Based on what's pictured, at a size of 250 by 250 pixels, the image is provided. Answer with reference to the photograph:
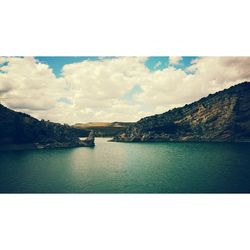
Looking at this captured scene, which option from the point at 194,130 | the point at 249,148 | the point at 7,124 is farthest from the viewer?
the point at 194,130

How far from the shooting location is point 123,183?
31.9m

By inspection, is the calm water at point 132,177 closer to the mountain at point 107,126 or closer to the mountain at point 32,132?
the mountain at point 107,126

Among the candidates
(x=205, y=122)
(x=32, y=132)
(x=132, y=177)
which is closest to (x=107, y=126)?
(x=132, y=177)

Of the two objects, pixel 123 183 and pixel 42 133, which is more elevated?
pixel 42 133

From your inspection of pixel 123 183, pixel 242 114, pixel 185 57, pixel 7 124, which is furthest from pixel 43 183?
pixel 242 114

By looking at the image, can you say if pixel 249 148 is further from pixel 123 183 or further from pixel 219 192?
pixel 123 183

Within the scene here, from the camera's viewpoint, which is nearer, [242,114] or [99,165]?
[99,165]

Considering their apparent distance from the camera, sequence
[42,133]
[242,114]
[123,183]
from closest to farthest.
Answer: [123,183]
[242,114]
[42,133]

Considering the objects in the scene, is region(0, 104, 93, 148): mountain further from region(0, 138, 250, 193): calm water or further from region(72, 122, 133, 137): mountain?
region(0, 138, 250, 193): calm water

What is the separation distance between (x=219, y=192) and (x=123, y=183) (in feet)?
36.7

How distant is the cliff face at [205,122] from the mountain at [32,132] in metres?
18.3

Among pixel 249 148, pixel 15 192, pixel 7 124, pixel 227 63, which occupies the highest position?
pixel 227 63

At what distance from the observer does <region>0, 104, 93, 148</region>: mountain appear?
203 feet

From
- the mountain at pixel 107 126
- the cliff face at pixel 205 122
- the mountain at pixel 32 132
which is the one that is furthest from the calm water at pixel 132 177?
the mountain at pixel 32 132
